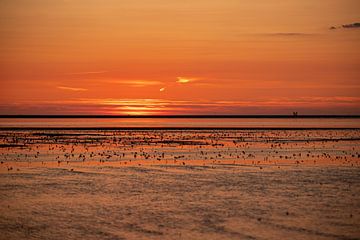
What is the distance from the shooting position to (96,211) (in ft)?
80.8

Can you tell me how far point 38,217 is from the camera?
23.5m

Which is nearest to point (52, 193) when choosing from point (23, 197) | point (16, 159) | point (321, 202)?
point (23, 197)

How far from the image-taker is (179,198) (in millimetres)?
27641

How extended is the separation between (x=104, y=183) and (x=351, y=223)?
16009 mm

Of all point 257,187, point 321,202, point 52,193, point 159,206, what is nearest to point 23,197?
point 52,193

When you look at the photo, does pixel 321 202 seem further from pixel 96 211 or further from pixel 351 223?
pixel 96 211

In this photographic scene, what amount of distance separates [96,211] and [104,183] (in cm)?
834

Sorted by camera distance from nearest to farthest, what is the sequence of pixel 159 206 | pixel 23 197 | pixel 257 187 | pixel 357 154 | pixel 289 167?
pixel 159 206, pixel 23 197, pixel 257 187, pixel 289 167, pixel 357 154

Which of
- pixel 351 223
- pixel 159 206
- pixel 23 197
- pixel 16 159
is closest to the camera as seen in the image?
pixel 351 223

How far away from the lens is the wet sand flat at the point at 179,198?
21.2 meters

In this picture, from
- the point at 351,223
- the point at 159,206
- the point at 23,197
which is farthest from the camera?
the point at 23,197

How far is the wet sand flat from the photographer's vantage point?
2117cm

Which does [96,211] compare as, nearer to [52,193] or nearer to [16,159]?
[52,193]

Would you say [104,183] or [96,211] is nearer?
[96,211]
